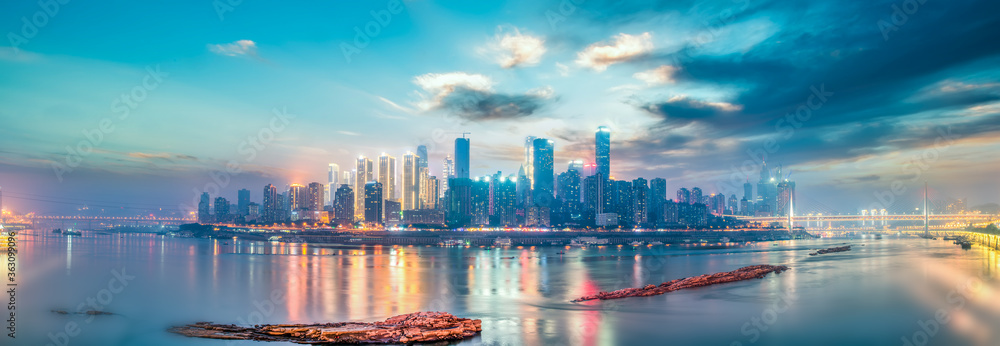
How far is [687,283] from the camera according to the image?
54.4 meters

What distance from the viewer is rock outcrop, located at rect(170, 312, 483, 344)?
2896cm

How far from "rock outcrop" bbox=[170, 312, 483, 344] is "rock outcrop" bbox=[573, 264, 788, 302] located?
16.7 meters

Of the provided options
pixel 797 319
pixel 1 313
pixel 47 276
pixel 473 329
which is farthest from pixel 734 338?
pixel 47 276

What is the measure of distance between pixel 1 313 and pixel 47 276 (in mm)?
33106

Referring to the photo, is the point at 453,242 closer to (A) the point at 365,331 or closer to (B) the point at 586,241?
(B) the point at 586,241

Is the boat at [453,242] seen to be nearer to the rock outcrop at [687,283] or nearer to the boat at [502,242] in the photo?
the boat at [502,242]

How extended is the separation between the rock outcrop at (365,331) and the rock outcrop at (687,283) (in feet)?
54.9

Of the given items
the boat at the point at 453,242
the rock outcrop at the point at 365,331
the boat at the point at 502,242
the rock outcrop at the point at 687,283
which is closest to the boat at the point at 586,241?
the boat at the point at 502,242

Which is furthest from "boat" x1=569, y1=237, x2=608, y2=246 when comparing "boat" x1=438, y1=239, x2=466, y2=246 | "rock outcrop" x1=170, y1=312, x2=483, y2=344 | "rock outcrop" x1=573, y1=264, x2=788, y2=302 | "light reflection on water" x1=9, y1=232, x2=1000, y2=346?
"rock outcrop" x1=170, y1=312, x2=483, y2=344

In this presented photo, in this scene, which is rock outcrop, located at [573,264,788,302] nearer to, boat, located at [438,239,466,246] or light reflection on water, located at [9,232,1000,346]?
light reflection on water, located at [9,232,1000,346]

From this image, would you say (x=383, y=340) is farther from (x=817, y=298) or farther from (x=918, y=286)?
(x=918, y=286)

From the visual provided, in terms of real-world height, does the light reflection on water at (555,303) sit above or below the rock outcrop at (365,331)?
below

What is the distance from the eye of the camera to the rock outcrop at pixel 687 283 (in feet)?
153

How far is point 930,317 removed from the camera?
37156mm
